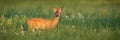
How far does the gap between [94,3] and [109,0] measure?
14cm

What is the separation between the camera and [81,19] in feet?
7.47

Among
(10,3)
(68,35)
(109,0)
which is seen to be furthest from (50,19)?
(109,0)

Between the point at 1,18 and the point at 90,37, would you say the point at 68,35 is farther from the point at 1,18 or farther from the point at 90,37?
the point at 1,18

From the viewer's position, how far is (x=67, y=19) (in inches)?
89.8

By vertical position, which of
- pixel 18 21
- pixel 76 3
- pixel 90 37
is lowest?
pixel 90 37

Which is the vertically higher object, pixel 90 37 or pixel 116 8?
pixel 116 8

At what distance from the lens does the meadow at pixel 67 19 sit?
2229 mm

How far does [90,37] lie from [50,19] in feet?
1.26

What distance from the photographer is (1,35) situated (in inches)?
87.0

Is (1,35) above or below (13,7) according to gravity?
below

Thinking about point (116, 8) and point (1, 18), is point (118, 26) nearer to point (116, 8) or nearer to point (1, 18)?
point (116, 8)

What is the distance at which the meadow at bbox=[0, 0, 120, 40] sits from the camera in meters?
2.23

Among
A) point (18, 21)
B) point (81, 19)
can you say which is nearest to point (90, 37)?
point (81, 19)

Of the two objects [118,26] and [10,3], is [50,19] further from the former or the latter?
[118,26]
